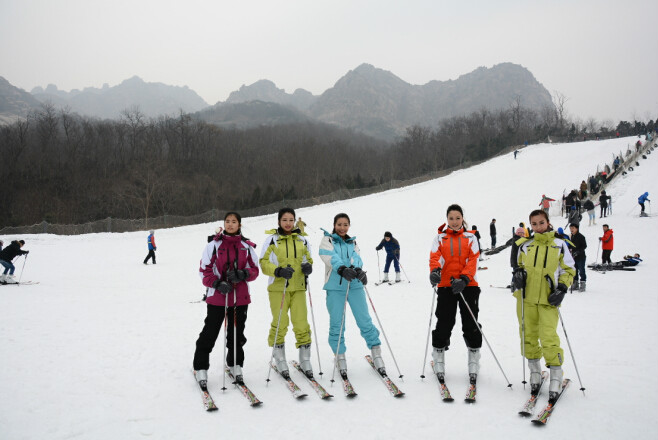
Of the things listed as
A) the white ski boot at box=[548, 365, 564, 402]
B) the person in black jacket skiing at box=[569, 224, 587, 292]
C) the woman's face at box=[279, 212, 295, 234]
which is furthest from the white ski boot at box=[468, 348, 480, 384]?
the person in black jacket skiing at box=[569, 224, 587, 292]

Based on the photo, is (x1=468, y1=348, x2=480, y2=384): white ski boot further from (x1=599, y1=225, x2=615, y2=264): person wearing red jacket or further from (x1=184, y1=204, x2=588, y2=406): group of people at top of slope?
(x1=599, y1=225, x2=615, y2=264): person wearing red jacket

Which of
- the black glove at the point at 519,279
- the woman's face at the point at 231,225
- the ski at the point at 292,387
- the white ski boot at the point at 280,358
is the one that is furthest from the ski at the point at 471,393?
the woman's face at the point at 231,225

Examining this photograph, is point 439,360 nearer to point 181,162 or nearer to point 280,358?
point 280,358

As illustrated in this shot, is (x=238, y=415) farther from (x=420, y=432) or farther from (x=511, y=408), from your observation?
(x=511, y=408)

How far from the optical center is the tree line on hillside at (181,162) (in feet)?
184

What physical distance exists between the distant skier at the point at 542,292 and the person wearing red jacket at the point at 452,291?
52 centimetres

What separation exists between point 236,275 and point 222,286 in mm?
199

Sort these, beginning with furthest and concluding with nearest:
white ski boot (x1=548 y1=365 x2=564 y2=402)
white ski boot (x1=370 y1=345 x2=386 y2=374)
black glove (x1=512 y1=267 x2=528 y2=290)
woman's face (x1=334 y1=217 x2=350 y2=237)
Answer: woman's face (x1=334 y1=217 x2=350 y2=237), white ski boot (x1=370 y1=345 x2=386 y2=374), black glove (x1=512 y1=267 x2=528 y2=290), white ski boot (x1=548 y1=365 x2=564 y2=402)

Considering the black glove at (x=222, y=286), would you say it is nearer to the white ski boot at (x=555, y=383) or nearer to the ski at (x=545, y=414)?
the ski at (x=545, y=414)

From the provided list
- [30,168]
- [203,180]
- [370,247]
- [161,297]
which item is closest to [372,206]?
[370,247]

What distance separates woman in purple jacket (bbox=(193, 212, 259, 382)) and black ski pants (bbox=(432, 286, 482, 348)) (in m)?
2.37

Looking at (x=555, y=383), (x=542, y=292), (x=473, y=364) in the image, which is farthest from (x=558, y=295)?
(x=473, y=364)

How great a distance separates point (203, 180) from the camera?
72.0m

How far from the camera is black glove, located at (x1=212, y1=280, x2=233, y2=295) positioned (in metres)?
4.27
